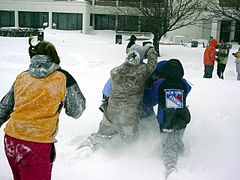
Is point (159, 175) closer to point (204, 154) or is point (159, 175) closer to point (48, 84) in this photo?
point (204, 154)

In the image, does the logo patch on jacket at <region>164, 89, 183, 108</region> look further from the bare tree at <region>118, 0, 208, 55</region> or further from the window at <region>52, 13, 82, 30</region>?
the window at <region>52, 13, 82, 30</region>

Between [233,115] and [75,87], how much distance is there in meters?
3.50

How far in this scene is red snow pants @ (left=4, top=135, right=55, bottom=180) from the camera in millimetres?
2734

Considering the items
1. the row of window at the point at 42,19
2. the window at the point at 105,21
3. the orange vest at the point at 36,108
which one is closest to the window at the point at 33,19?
the row of window at the point at 42,19

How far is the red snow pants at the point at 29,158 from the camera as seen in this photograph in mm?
2734

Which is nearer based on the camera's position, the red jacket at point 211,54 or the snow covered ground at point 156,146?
the snow covered ground at point 156,146

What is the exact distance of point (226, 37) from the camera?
3906 cm

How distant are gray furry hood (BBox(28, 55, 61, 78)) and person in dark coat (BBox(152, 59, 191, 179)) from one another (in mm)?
1875

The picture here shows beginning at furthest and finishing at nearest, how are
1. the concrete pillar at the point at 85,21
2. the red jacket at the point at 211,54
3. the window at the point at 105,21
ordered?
1. the window at the point at 105,21
2. the concrete pillar at the point at 85,21
3. the red jacket at the point at 211,54

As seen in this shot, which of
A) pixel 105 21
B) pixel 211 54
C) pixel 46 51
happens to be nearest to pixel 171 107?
pixel 46 51

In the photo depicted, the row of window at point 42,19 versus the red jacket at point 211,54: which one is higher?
the row of window at point 42,19

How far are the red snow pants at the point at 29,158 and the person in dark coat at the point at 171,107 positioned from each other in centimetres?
190

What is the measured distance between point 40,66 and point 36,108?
1.14ft

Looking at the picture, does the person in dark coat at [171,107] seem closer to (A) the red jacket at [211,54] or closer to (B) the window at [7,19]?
(A) the red jacket at [211,54]
